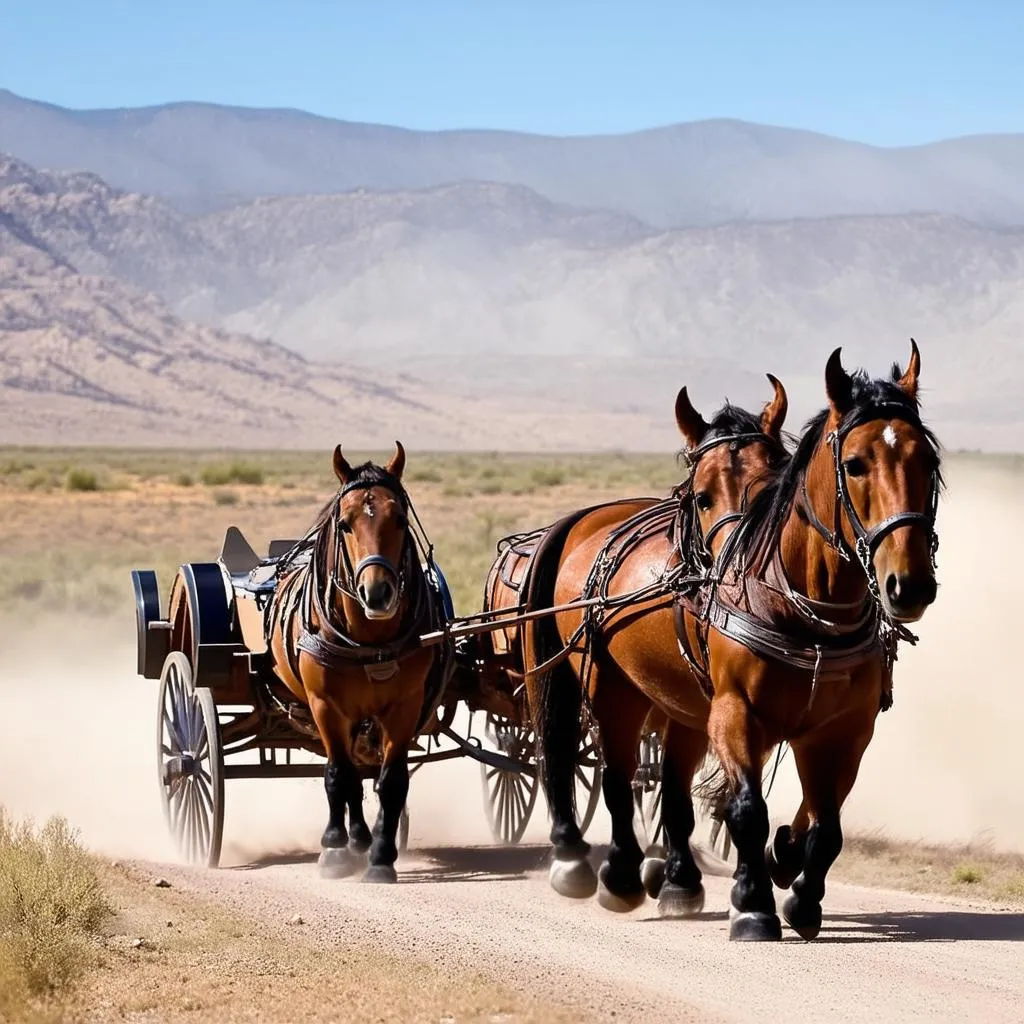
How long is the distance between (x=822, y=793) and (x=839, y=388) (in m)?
1.59

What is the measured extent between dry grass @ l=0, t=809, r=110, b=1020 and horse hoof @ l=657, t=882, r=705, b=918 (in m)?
2.35

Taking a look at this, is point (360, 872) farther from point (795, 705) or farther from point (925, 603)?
point (925, 603)

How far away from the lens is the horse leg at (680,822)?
8375 mm

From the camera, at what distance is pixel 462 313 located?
163000 mm

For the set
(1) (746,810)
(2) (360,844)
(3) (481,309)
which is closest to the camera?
(1) (746,810)

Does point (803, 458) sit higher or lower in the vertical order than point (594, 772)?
higher

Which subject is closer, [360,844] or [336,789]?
[336,789]

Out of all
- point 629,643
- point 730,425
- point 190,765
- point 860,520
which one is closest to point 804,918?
point 629,643

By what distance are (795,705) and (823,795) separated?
46 centimetres

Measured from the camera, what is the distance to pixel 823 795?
7523 millimetres

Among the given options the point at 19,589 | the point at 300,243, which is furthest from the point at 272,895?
the point at 300,243

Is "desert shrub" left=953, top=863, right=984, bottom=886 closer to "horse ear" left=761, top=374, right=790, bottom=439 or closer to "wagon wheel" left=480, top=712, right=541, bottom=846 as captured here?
"wagon wheel" left=480, top=712, right=541, bottom=846

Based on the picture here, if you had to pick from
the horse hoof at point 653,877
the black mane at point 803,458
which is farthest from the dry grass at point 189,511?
the black mane at point 803,458

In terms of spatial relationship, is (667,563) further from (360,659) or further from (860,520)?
(360,659)
